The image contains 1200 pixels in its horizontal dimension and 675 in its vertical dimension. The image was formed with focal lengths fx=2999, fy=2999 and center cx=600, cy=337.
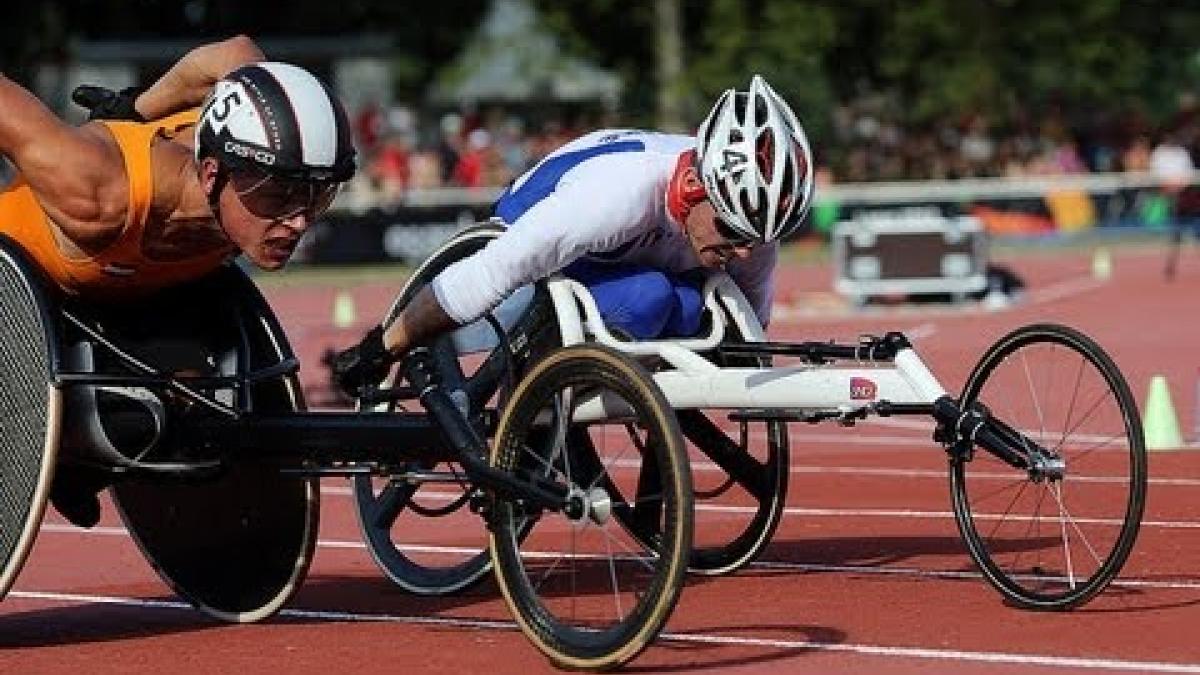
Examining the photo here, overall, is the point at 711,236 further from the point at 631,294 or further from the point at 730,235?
the point at 631,294

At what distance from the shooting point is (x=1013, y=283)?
95.0 ft

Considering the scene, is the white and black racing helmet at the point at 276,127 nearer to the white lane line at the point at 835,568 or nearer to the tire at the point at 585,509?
the tire at the point at 585,509

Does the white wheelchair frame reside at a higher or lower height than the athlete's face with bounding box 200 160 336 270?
lower

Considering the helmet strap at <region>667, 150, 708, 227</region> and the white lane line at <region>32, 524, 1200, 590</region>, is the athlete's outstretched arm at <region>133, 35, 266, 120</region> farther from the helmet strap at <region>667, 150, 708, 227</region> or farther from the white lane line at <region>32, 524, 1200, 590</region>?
the white lane line at <region>32, 524, 1200, 590</region>

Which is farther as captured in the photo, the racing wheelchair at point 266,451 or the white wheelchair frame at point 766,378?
the white wheelchair frame at point 766,378

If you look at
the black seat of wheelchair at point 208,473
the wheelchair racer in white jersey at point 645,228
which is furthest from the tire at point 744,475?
the black seat of wheelchair at point 208,473

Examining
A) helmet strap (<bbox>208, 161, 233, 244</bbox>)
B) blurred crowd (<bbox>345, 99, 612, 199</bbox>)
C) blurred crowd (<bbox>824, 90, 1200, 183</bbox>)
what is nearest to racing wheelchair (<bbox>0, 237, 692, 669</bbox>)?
helmet strap (<bbox>208, 161, 233, 244</bbox>)

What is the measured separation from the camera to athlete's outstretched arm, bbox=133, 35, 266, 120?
9.41 m

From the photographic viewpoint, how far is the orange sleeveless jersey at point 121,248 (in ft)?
28.5

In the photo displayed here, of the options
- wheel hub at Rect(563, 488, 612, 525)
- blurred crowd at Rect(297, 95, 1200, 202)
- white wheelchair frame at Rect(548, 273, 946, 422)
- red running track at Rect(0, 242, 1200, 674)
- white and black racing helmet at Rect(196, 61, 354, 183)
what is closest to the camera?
wheel hub at Rect(563, 488, 612, 525)

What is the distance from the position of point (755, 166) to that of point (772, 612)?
1.39m

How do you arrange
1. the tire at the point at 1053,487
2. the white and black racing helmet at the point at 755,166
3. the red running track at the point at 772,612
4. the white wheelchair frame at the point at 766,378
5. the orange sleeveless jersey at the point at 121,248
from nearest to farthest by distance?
the red running track at the point at 772,612 → the orange sleeveless jersey at the point at 121,248 → the tire at the point at 1053,487 → the white wheelchair frame at the point at 766,378 → the white and black racing helmet at the point at 755,166

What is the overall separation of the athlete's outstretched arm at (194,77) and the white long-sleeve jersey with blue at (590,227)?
39.0 inches

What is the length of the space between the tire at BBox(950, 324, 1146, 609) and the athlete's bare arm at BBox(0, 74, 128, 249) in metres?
2.58
